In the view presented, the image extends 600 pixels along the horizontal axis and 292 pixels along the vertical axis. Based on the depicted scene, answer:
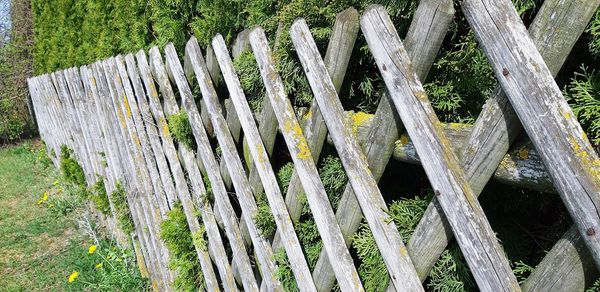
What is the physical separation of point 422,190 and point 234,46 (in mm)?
1197

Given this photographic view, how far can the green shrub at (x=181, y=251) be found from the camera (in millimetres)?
2770

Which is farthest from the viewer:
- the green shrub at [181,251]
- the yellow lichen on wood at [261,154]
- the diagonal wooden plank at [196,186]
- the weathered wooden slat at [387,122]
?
the green shrub at [181,251]

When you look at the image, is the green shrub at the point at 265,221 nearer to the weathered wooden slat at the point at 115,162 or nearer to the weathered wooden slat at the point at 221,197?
the weathered wooden slat at the point at 221,197

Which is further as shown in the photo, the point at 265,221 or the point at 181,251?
the point at 181,251

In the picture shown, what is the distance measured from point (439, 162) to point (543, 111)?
0.29 meters

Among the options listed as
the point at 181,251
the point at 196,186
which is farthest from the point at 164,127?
the point at 181,251

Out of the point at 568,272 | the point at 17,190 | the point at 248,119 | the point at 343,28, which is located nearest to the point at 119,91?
the point at 248,119

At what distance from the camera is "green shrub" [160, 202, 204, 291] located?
2770 millimetres

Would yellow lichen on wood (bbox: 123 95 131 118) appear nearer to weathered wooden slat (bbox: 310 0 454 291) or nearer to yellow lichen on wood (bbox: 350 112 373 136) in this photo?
weathered wooden slat (bbox: 310 0 454 291)

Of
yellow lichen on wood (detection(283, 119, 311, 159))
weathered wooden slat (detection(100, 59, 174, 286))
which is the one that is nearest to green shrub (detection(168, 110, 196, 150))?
weathered wooden slat (detection(100, 59, 174, 286))

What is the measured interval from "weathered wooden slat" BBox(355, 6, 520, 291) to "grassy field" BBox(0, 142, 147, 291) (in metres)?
3.15

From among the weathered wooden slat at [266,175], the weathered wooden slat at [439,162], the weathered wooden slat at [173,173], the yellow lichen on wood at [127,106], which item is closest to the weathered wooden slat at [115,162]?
the yellow lichen on wood at [127,106]

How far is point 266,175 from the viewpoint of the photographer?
75.9 inches

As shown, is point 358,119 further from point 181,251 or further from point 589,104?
point 181,251
